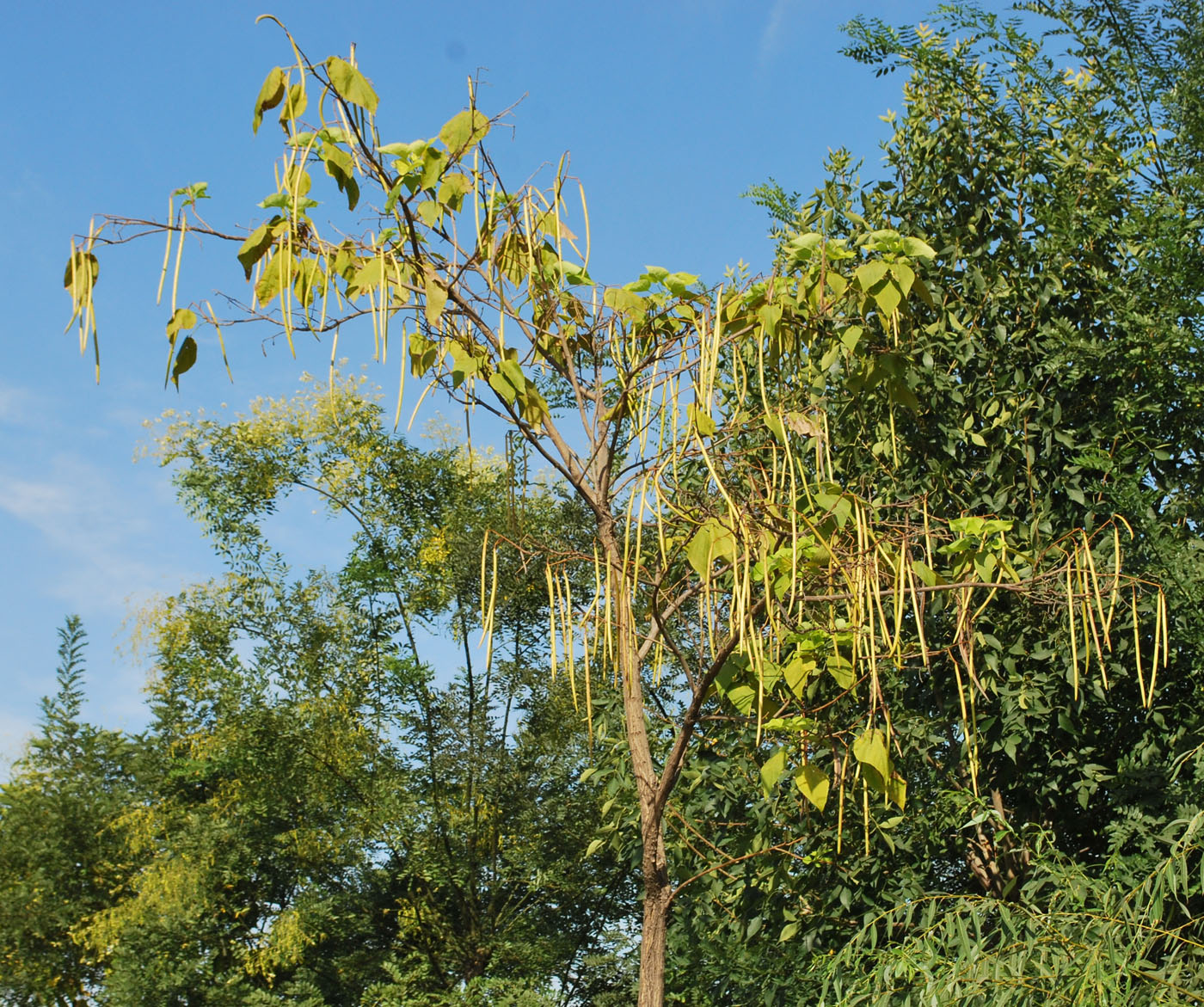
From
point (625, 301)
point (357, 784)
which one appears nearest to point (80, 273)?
point (625, 301)

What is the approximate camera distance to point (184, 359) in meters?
2.29

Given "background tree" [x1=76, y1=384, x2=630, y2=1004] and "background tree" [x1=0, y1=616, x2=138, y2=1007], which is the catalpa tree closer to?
"background tree" [x1=76, y1=384, x2=630, y2=1004]

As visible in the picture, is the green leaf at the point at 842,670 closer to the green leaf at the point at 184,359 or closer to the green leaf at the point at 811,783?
the green leaf at the point at 811,783

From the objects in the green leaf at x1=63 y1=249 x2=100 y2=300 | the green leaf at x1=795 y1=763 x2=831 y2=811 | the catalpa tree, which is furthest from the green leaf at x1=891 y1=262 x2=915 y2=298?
the green leaf at x1=63 y1=249 x2=100 y2=300

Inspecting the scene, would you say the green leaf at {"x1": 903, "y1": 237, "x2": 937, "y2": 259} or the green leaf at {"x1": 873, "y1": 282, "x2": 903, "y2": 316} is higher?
the green leaf at {"x1": 903, "y1": 237, "x2": 937, "y2": 259}

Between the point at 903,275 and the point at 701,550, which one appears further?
the point at 903,275

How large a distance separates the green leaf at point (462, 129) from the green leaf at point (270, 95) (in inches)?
13.6

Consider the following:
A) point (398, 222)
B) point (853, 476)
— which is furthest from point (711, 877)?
point (398, 222)

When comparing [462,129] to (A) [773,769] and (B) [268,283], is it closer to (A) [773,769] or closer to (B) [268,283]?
(B) [268,283]

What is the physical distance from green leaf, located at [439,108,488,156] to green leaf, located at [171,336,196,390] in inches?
27.9

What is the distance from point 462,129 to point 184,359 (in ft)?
2.58

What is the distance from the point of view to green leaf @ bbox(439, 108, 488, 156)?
2.29 meters

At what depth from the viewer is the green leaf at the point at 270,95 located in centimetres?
220

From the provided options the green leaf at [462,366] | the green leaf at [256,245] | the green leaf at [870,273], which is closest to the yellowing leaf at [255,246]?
the green leaf at [256,245]
